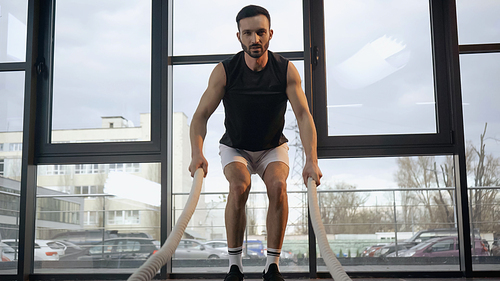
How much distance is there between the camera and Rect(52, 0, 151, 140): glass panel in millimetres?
3494

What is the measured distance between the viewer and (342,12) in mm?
3445

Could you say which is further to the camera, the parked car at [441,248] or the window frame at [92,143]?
the window frame at [92,143]

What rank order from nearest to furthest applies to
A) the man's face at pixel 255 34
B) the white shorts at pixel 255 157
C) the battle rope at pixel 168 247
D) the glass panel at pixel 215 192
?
1. the battle rope at pixel 168 247
2. the man's face at pixel 255 34
3. the white shorts at pixel 255 157
4. the glass panel at pixel 215 192

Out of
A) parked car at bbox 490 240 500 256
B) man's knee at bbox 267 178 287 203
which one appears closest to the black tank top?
man's knee at bbox 267 178 287 203

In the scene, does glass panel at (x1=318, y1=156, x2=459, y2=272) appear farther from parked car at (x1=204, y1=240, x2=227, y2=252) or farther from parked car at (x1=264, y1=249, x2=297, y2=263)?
parked car at (x1=204, y1=240, x2=227, y2=252)

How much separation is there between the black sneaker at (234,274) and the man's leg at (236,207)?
0.01 meters

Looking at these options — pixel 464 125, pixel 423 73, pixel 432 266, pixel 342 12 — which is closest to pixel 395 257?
pixel 432 266

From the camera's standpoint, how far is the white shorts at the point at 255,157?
2.34 meters

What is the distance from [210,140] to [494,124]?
6.53ft

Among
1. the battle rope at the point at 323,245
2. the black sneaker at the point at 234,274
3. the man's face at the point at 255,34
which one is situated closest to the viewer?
the battle rope at the point at 323,245

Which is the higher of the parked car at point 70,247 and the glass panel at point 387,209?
the glass panel at point 387,209

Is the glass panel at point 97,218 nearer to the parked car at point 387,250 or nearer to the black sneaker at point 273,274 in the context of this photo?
the black sneaker at point 273,274

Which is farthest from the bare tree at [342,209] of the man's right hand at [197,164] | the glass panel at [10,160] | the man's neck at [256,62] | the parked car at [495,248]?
the glass panel at [10,160]

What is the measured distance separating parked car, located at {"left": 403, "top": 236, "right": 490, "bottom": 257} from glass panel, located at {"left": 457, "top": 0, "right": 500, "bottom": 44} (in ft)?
4.54
